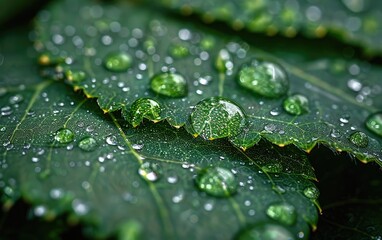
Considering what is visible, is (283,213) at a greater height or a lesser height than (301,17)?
lesser

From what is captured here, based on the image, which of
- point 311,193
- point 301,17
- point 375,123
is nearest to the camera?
point 311,193

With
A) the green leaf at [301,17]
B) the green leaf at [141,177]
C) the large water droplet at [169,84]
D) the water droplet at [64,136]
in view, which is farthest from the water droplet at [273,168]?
the green leaf at [301,17]

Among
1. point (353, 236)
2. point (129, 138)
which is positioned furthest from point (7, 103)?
point (353, 236)

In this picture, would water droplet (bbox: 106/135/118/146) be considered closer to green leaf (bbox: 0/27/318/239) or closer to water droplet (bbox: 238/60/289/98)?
green leaf (bbox: 0/27/318/239)

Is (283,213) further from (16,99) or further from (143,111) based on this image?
(16,99)

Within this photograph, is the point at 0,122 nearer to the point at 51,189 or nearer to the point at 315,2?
the point at 51,189

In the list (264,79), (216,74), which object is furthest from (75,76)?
(264,79)
